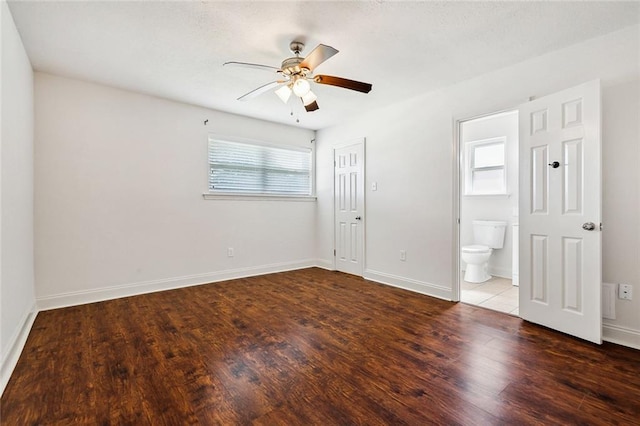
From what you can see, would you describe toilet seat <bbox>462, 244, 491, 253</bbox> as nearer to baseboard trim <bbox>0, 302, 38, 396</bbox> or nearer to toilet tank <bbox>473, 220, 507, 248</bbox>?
toilet tank <bbox>473, 220, 507, 248</bbox>

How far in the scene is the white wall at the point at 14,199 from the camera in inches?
75.4

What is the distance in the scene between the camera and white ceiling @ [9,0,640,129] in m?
2.02

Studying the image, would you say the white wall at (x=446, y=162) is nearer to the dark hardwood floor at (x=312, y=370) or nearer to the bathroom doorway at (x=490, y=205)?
the dark hardwood floor at (x=312, y=370)

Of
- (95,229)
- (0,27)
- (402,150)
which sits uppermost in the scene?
(0,27)

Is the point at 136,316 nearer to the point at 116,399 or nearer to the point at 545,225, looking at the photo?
the point at 116,399

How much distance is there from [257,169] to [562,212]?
3.78 metres

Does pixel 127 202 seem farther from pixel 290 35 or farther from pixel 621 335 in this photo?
pixel 621 335

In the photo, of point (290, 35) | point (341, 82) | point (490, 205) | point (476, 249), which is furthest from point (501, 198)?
point (290, 35)

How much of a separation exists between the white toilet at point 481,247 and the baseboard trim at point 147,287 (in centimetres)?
265

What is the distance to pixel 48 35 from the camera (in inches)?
92.1

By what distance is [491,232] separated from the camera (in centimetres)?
440

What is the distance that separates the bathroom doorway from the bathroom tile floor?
1 cm

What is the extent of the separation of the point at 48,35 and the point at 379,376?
3530mm

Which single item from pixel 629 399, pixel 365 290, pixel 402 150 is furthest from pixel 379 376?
pixel 402 150
